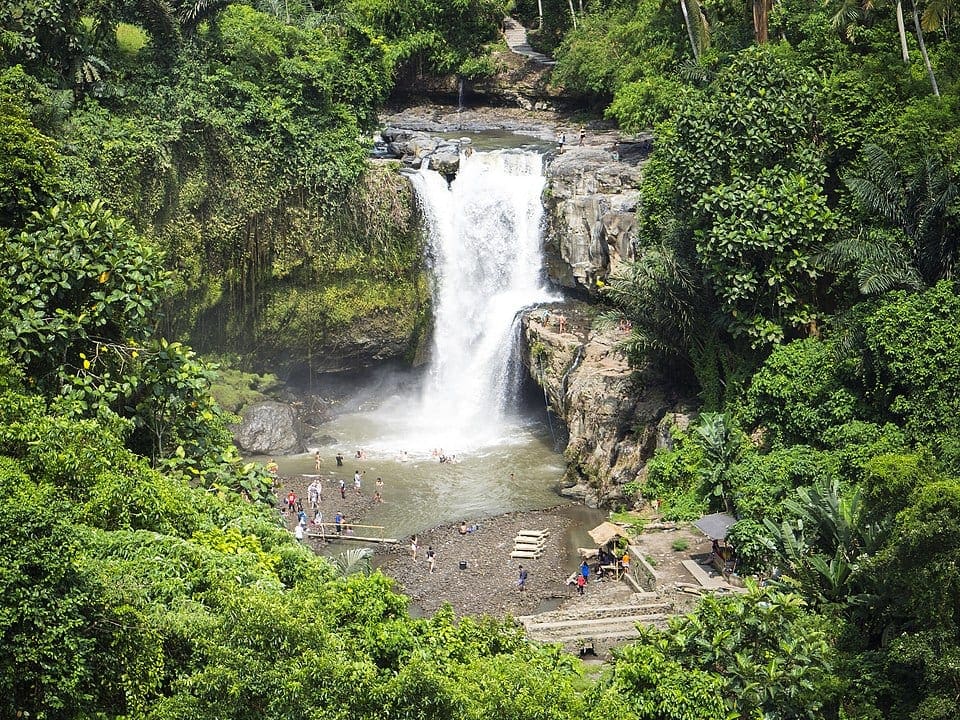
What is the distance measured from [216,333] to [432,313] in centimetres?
791

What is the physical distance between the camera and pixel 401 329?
39.9 metres

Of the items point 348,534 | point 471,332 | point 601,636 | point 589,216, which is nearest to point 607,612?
point 601,636

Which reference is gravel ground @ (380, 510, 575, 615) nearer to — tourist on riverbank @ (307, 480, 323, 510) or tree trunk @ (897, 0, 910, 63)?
tourist on riverbank @ (307, 480, 323, 510)

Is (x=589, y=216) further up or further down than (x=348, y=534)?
further up

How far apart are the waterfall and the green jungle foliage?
140 cm

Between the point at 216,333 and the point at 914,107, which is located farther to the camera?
the point at 216,333

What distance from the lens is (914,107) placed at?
2672 cm

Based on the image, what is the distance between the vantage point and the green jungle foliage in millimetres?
11836

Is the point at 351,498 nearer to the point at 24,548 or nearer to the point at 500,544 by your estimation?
the point at 500,544

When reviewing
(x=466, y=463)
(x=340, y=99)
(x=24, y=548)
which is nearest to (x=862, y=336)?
(x=466, y=463)

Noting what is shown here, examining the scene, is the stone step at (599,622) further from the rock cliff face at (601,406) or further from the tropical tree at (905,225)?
the tropical tree at (905,225)

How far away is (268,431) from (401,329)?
707 centimetres

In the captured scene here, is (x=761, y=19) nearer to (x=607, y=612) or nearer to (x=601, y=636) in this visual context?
(x=607, y=612)

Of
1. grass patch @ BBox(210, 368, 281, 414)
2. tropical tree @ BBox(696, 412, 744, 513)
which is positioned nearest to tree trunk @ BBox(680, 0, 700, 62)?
tropical tree @ BBox(696, 412, 744, 513)
